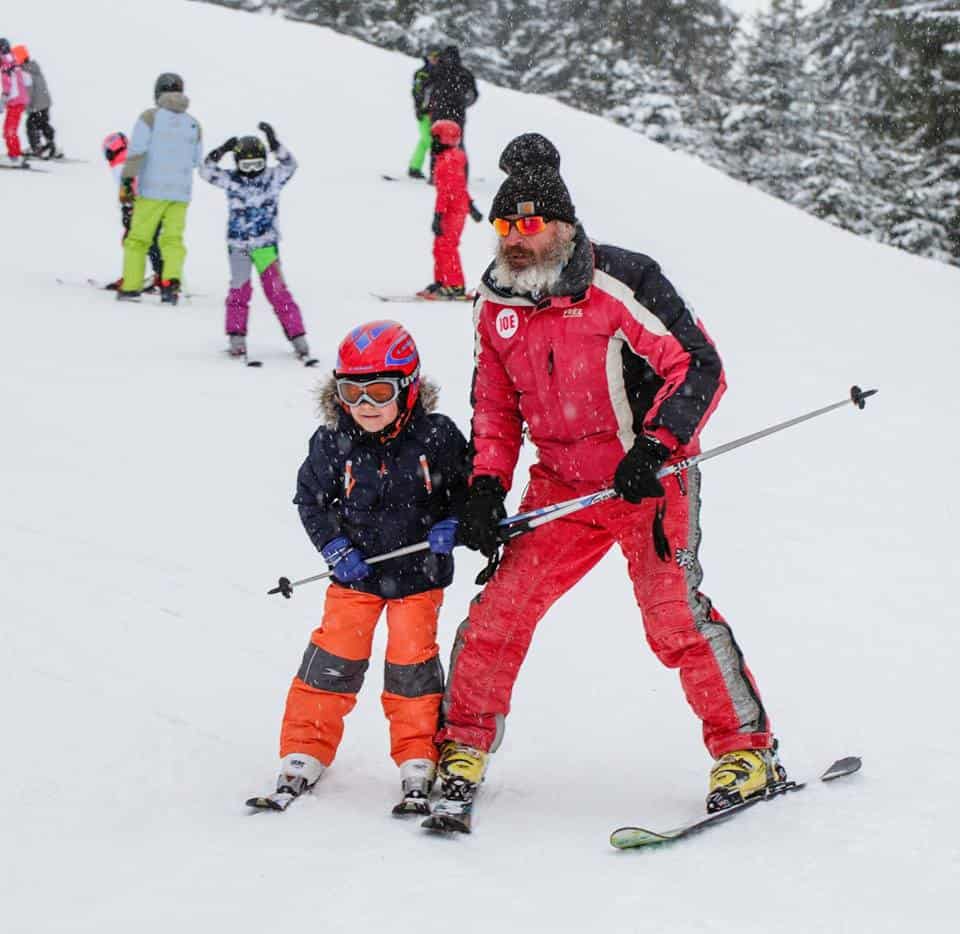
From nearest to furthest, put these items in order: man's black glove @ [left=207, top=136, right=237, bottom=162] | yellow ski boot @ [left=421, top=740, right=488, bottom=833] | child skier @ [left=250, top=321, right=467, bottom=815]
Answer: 1. yellow ski boot @ [left=421, top=740, right=488, bottom=833]
2. child skier @ [left=250, top=321, right=467, bottom=815]
3. man's black glove @ [left=207, top=136, right=237, bottom=162]

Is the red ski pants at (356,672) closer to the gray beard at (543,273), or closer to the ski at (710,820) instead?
the ski at (710,820)

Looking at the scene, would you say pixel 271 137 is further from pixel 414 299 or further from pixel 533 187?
pixel 533 187

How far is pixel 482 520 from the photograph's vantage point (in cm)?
354

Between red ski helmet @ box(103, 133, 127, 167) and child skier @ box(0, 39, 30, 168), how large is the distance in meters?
5.85

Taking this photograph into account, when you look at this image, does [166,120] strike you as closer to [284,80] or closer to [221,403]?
[221,403]

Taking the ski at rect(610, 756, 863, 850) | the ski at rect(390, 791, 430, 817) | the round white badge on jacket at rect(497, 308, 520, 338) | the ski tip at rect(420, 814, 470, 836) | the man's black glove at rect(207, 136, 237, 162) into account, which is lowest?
the ski at rect(390, 791, 430, 817)

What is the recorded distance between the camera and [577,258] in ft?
11.5

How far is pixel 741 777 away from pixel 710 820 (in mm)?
203

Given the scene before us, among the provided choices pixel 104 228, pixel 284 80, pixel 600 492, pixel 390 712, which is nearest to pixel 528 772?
pixel 390 712

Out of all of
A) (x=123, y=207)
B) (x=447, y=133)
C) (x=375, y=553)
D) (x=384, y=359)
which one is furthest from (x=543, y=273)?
(x=123, y=207)

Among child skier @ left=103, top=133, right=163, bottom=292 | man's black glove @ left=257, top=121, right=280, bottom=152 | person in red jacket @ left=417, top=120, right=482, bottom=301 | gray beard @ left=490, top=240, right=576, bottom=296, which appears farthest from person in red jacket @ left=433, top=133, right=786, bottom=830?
child skier @ left=103, top=133, right=163, bottom=292

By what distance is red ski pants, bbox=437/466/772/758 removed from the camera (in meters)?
3.50

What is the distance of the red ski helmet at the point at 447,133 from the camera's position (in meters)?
11.1

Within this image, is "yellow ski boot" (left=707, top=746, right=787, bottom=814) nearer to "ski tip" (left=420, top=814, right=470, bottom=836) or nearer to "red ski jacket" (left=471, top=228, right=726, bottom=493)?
"ski tip" (left=420, top=814, right=470, bottom=836)
